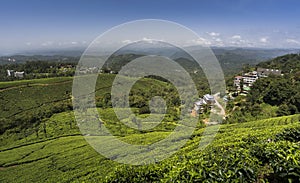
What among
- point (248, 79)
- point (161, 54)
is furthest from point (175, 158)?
point (248, 79)

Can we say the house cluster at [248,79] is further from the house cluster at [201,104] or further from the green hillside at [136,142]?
the house cluster at [201,104]

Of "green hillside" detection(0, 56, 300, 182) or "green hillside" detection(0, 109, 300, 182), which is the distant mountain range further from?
"green hillside" detection(0, 56, 300, 182)

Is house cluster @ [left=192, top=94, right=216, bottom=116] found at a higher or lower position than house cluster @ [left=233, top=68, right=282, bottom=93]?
lower

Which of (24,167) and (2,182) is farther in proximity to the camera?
(24,167)

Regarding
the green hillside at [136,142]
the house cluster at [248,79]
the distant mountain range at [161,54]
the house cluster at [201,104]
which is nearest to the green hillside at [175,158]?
the green hillside at [136,142]

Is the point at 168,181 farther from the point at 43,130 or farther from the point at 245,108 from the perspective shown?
the point at 43,130

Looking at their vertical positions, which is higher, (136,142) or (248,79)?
(248,79)

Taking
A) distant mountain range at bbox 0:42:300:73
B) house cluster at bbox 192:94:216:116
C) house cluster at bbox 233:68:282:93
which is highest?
distant mountain range at bbox 0:42:300:73

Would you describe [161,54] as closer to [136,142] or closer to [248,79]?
[136,142]

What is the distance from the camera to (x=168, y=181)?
3896mm

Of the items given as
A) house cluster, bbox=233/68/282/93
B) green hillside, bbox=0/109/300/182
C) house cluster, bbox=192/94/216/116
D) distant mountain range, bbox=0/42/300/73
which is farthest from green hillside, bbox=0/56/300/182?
house cluster, bbox=233/68/282/93

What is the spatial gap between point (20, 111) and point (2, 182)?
22.1m

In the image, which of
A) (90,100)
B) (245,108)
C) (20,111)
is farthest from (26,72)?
(245,108)

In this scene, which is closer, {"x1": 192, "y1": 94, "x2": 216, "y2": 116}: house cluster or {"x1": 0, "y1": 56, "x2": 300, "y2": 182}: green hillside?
{"x1": 0, "y1": 56, "x2": 300, "y2": 182}: green hillside
